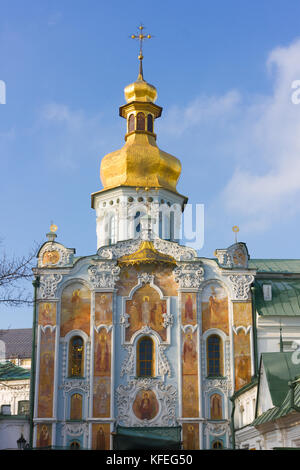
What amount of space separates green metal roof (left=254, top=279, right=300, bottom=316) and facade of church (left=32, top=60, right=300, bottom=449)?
90 centimetres

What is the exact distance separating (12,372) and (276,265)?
1747 centimetres

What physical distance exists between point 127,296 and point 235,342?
16.2ft

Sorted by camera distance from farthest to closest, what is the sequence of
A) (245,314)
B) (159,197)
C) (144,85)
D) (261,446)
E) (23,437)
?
1. (144,85)
2. (159,197)
3. (245,314)
4. (23,437)
5. (261,446)

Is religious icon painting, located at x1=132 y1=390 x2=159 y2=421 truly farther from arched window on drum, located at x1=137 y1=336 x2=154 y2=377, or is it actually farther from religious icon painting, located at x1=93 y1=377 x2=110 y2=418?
religious icon painting, located at x1=93 y1=377 x2=110 y2=418

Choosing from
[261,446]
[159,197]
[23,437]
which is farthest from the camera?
[159,197]

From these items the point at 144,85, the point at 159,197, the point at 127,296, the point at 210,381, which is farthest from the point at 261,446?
the point at 144,85

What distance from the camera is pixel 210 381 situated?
28.3 meters

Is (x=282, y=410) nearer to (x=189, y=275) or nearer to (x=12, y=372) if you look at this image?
(x=189, y=275)

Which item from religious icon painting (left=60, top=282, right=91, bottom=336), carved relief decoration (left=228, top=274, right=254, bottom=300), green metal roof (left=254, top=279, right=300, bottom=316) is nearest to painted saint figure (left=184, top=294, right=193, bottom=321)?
carved relief decoration (left=228, top=274, right=254, bottom=300)

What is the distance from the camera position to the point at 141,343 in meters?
29.0

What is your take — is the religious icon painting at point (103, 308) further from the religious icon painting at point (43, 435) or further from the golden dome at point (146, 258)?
the religious icon painting at point (43, 435)

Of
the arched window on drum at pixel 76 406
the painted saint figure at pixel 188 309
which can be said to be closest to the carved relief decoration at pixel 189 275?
the painted saint figure at pixel 188 309

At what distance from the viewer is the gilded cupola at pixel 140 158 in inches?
1375

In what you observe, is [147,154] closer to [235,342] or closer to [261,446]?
[235,342]
